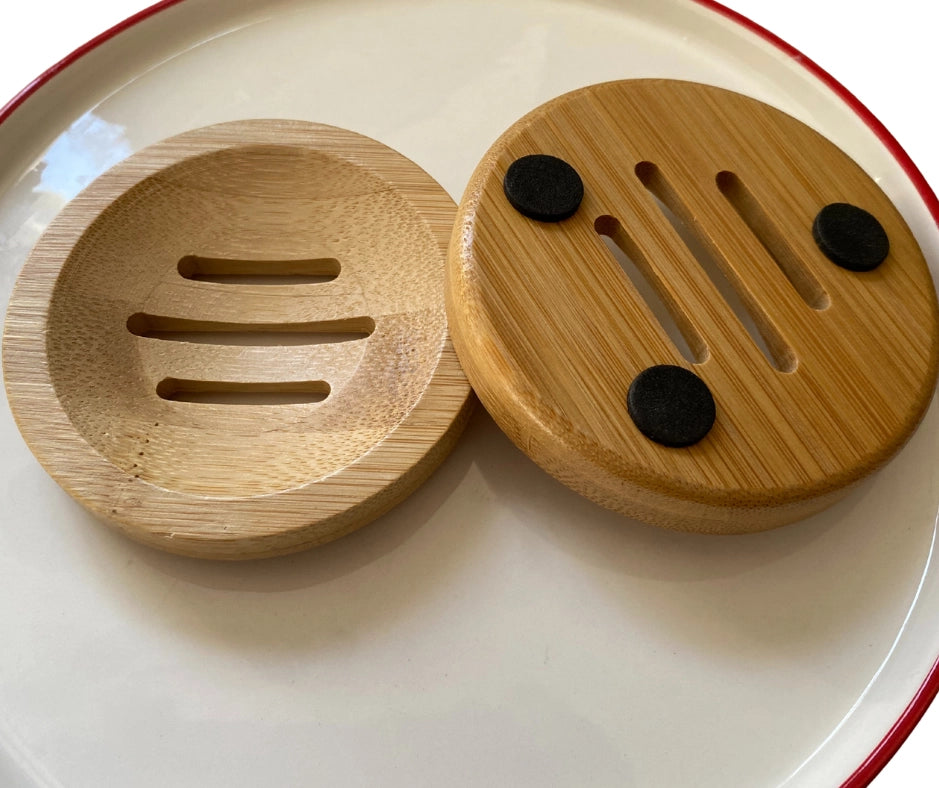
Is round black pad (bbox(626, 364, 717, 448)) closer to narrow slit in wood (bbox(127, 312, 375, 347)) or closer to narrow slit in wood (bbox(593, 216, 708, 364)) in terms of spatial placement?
narrow slit in wood (bbox(593, 216, 708, 364))

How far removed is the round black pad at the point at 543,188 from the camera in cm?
79

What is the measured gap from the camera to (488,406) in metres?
0.76

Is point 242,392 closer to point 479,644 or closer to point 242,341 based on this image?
point 242,341

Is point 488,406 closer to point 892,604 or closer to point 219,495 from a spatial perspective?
point 219,495

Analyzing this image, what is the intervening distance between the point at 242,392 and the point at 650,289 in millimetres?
477

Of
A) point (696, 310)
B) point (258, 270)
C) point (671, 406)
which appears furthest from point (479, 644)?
point (258, 270)

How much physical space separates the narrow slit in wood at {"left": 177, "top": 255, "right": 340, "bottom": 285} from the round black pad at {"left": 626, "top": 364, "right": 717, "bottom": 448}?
0.42m

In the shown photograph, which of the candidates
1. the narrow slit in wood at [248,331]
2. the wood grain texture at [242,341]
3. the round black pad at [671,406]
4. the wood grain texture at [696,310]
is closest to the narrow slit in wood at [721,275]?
the wood grain texture at [696,310]

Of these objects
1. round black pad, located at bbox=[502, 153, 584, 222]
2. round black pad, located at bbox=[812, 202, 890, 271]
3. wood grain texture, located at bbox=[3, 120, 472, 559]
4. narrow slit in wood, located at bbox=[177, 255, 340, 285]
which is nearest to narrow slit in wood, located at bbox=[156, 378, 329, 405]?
wood grain texture, located at bbox=[3, 120, 472, 559]

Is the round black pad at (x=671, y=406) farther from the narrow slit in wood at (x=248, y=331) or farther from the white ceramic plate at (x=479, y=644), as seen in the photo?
the narrow slit in wood at (x=248, y=331)

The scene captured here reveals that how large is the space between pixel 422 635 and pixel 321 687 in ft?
0.34

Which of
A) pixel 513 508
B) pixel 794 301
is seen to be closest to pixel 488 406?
pixel 513 508

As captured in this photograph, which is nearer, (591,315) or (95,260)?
(591,315)

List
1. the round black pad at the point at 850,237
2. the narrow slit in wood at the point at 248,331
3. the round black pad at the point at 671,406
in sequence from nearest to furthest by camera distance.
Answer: the round black pad at the point at 671,406
the round black pad at the point at 850,237
the narrow slit in wood at the point at 248,331
